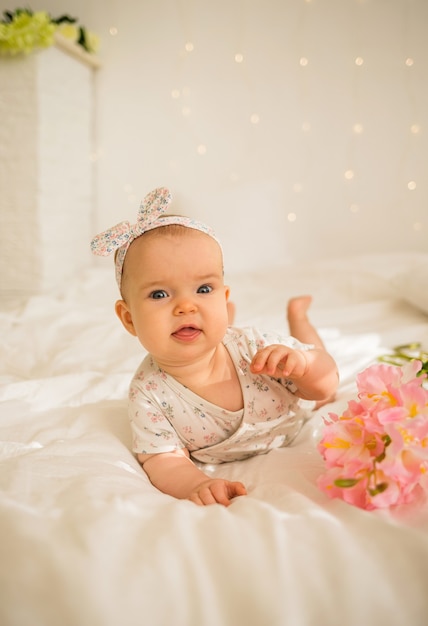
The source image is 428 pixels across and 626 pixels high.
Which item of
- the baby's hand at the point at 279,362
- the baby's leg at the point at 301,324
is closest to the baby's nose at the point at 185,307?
the baby's hand at the point at 279,362

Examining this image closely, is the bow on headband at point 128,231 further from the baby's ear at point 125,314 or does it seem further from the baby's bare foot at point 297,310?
the baby's bare foot at point 297,310

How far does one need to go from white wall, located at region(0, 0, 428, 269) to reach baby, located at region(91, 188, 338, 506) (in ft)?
5.30

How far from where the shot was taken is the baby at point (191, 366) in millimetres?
841

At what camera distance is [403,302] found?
6.00ft

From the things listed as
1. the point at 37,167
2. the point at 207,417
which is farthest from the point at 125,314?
the point at 37,167

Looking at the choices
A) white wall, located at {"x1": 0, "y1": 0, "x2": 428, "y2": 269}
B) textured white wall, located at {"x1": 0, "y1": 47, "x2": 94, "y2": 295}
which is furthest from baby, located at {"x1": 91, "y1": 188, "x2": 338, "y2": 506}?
white wall, located at {"x1": 0, "y1": 0, "x2": 428, "y2": 269}

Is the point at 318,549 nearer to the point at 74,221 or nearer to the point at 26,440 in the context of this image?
the point at 26,440

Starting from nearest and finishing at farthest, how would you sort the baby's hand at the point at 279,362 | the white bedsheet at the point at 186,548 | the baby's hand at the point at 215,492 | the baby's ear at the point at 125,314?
the white bedsheet at the point at 186,548 → the baby's hand at the point at 215,492 → the baby's hand at the point at 279,362 → the baby's ear at the point at 125,314

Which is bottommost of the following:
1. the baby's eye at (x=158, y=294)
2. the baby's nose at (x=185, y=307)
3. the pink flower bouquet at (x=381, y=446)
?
the pink flower bouquet at (x=381, y=446)

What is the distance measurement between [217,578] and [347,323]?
122cm

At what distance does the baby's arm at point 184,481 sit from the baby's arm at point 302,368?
0.18 meters

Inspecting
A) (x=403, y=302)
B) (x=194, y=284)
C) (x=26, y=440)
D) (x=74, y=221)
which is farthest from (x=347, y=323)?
(x=74, y=221)

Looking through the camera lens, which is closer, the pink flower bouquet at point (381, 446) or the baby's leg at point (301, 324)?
the pink flower bouquet at point (381, 446)

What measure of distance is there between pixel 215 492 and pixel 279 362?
0.24m
